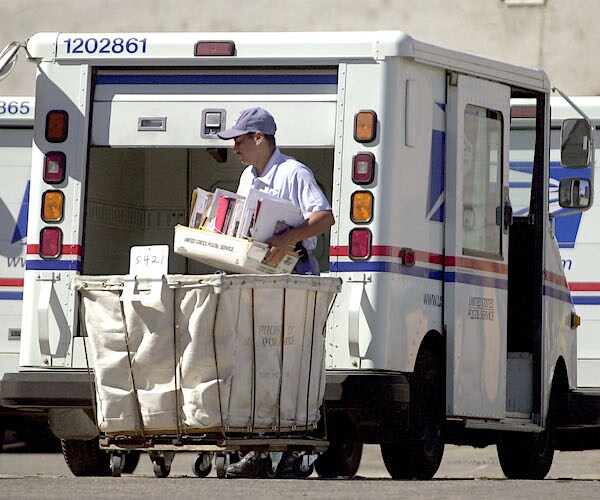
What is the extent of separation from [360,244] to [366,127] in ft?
1.89

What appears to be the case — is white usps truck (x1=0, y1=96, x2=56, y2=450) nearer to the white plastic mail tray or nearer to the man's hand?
the white plastic mail tray

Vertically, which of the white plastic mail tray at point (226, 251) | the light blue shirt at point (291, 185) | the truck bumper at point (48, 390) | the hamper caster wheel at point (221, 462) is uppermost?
the light blue shirt at point (291, 185)

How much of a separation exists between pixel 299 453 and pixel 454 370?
1.04 metres

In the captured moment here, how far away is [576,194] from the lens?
11.0 meters

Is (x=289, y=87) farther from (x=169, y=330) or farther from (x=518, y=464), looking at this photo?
(x=518, y=464)

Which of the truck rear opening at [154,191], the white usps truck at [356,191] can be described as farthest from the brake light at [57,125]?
the truck rear opening at [154,191]

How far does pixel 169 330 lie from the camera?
8234 millimetres

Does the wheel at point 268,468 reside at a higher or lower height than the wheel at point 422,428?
lower

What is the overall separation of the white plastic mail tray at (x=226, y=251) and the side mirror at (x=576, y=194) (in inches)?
113

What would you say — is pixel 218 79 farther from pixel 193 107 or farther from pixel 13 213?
pixel 13 213

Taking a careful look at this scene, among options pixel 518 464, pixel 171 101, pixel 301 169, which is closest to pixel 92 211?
pixel 171 101

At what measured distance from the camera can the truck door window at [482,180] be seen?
Answer: 381 inches

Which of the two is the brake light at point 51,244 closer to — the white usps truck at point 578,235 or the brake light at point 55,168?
the brake light at point 55,168

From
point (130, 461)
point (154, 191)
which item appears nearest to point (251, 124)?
point (154, 191)
